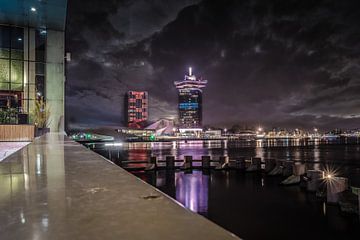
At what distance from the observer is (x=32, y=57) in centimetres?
1678

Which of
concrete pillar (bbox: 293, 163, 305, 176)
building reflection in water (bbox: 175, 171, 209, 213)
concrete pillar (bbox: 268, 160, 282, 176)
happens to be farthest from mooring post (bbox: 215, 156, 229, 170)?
concrete pillar (bbox: 293, 163, 305, 176)

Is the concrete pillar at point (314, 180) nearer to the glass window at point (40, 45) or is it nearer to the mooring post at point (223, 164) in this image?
the mooring post at point (223, 164)

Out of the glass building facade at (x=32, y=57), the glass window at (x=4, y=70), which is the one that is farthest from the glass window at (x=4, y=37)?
the glass window at (x=4, y=70)

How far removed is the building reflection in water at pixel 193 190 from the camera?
1696 cm

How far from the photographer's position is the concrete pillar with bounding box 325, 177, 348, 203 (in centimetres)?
1584

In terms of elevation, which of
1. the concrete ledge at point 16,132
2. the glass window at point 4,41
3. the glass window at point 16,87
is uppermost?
the glass window at point 4,41

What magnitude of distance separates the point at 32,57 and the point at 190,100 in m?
172

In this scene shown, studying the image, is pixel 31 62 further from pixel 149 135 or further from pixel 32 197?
pixel 149 135

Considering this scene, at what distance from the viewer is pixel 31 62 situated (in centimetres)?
1670

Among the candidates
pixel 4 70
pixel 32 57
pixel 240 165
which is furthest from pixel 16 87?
pixel 240 165

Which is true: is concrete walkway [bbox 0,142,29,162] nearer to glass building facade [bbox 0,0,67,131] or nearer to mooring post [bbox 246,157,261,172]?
glass building facade [bbox 0,0,67,131]

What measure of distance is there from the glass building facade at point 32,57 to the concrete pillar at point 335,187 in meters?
16.0

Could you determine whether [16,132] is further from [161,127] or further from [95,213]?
[161,127]

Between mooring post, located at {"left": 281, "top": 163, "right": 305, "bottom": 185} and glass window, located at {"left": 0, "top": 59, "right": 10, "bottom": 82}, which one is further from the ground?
glass window, located at {"left": 0, "top": 59, "right": 10, "bottom": 82}
